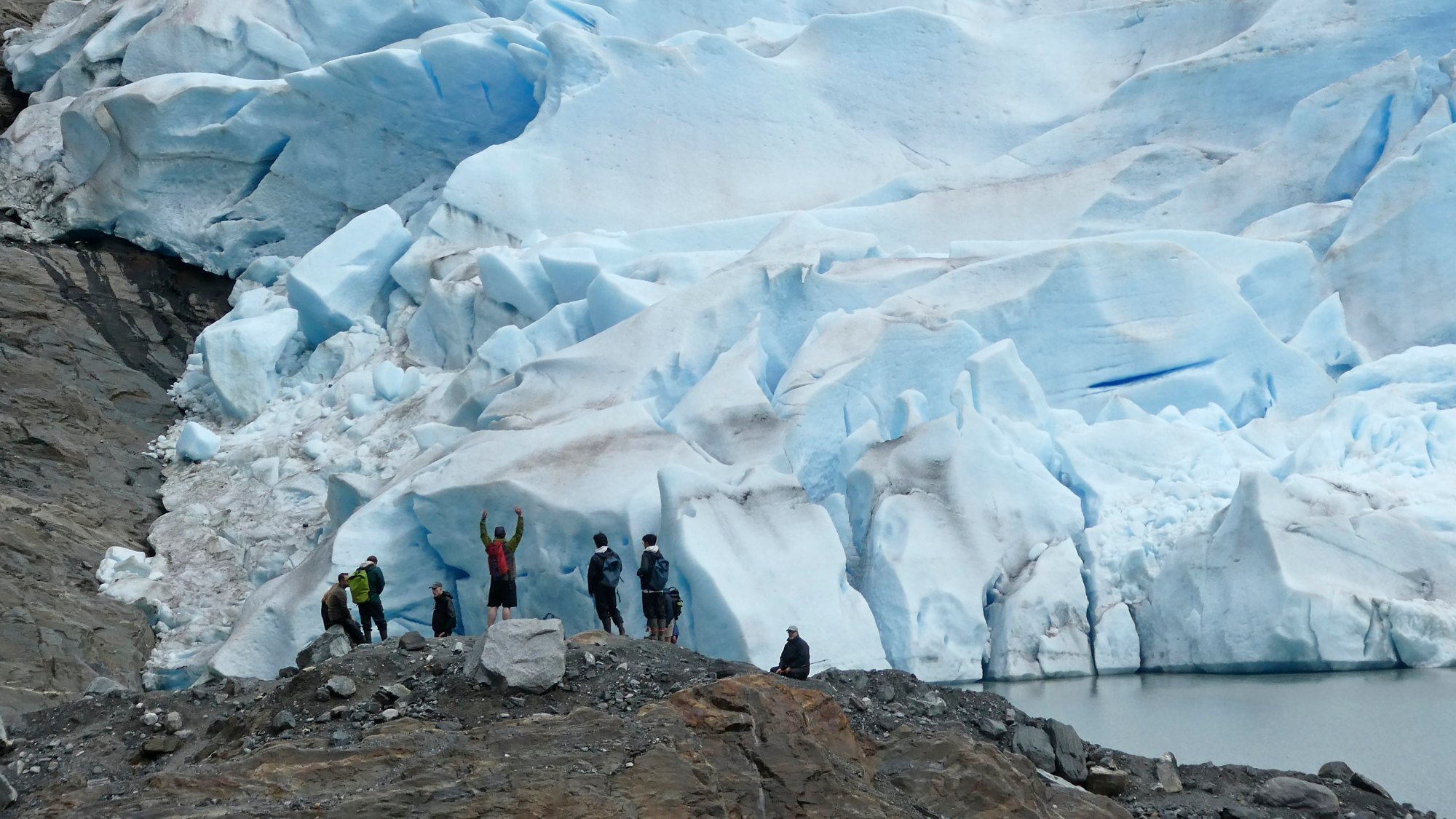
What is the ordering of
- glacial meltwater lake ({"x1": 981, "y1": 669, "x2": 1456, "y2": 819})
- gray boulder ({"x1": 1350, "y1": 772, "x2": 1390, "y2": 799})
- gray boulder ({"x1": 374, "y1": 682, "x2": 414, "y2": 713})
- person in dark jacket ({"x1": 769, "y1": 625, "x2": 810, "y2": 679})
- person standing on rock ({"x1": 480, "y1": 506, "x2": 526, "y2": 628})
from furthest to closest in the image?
person standing on rock ({"x1": 480, "y1": 506, "x2": 526, "y2": 628})
glacial meltwater lake ({"x1": 981, "y1": 669, "x2": 1456, "y2": 819})
person in dark jacket ({"x1": 769, "y1": 625, "x2": 810, "y2": 679})
gray boulder ({"x1": 1350, "y1": 772, "x2": 1390, "y2": 799})
gray boulder ({"x1": 374, "y1": 682, "x2": 414, "y2": 713})

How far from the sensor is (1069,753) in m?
5.30

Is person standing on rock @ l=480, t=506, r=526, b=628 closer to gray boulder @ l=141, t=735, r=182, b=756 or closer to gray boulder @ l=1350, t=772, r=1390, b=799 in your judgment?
gray boulder @ l=141, t=735, r=182, b=756

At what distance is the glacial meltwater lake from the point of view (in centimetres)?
629

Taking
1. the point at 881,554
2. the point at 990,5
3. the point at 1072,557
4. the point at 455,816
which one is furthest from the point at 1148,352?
the point at 455,816

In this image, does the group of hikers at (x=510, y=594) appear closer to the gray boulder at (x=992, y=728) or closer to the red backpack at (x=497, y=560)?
the red backpack at (x=497, y=560)

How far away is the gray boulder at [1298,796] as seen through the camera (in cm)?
511

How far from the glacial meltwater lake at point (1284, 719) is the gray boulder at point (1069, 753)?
45.6 inches

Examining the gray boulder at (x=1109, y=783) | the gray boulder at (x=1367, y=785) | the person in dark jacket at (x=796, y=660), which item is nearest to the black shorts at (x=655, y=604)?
the person in dark jacket at (x=796, y=660)

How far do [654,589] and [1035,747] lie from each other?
2.17 meters

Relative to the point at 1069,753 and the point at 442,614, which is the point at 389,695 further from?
the point at 1069,753

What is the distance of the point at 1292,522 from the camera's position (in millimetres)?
8477

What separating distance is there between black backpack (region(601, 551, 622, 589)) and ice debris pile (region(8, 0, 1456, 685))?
133 centimetres

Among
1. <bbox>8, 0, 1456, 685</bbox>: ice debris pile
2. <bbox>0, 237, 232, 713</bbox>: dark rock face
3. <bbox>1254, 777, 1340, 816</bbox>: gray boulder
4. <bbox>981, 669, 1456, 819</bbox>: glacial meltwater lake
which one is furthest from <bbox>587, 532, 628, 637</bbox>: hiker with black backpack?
<bbox>0, 237, 232, 713</bbox>: dark rock face

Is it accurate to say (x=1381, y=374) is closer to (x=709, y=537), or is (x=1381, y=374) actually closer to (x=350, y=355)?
(x=709, y=537)
